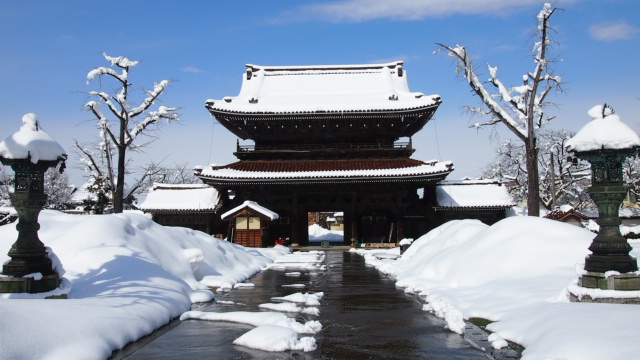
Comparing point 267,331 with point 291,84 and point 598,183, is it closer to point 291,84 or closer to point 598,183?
point 598,183

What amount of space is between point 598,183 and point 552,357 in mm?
3847

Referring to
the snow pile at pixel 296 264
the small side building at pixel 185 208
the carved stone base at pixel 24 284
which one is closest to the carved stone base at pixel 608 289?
the carved stone base at pixel 24 284

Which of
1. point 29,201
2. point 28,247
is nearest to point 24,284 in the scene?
point 28,247

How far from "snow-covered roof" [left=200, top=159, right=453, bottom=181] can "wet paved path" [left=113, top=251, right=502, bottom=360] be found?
42.4 feet

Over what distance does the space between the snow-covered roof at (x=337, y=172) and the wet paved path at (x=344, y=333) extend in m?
12.9

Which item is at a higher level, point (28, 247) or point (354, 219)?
point (354, 219)

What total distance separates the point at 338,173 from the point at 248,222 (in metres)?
4.98

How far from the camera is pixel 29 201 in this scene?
24.2 ft

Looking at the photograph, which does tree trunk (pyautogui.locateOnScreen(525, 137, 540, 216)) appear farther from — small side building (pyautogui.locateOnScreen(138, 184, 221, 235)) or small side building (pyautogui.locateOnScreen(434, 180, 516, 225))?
small side building (pyautogui.locateOnScreen(138, 184, 221, 235))

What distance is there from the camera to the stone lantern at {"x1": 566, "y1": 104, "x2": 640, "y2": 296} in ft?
23.1

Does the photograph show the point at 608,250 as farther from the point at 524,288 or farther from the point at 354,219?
the point at 354,219

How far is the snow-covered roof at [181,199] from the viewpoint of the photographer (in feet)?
86.6

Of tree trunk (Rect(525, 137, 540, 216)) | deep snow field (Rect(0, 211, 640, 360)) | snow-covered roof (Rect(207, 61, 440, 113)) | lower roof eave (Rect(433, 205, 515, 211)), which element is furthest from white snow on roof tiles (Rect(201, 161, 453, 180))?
deep snow field (Rect(0, 211, 640, 360))

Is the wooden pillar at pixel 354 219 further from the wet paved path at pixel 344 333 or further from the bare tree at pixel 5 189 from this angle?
the bare tree at pixel 5 189
